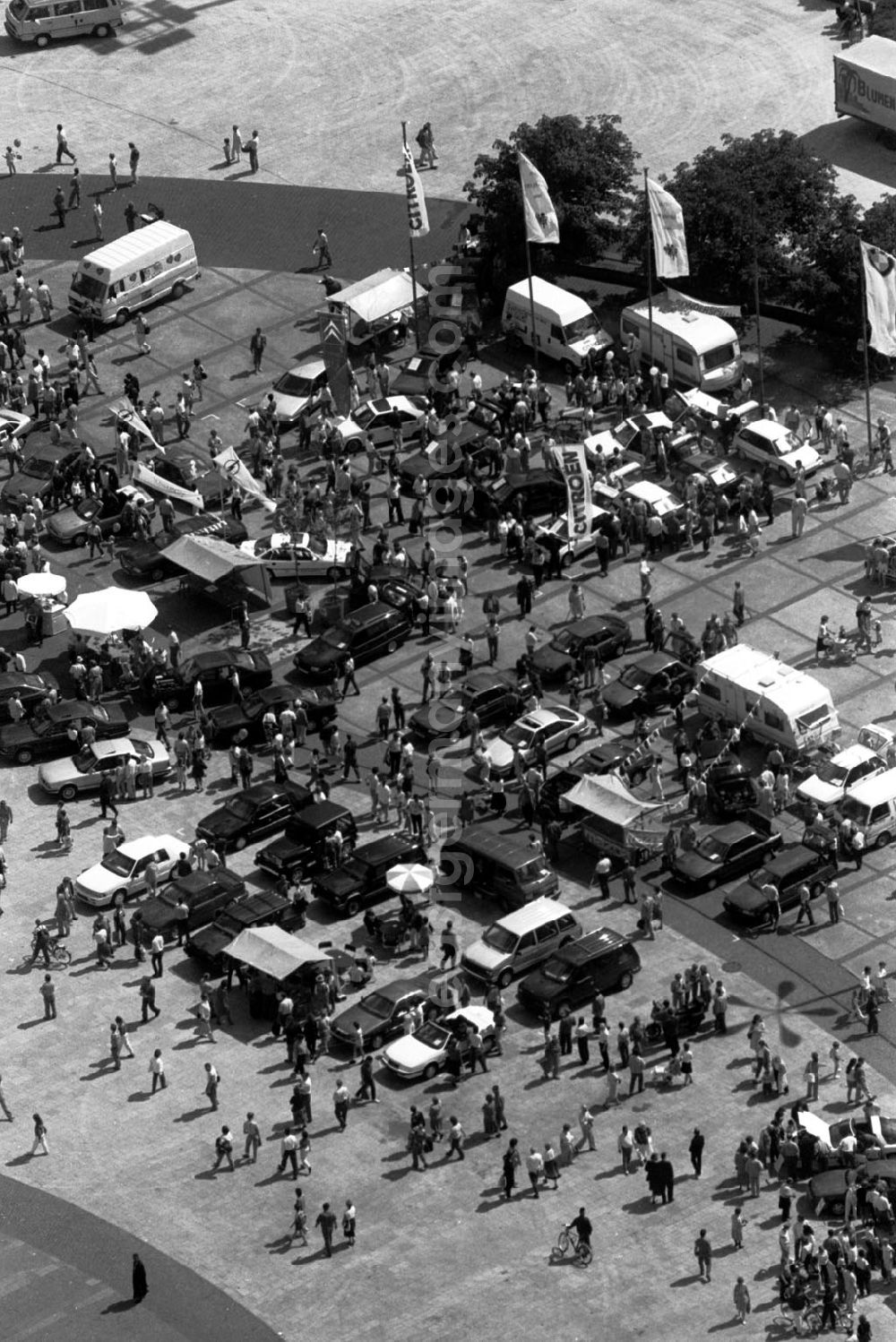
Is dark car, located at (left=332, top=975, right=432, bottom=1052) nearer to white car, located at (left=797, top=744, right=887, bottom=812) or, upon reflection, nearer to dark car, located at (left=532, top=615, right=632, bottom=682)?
white car, located at (left=797, top=744, right=887, bottom=812)

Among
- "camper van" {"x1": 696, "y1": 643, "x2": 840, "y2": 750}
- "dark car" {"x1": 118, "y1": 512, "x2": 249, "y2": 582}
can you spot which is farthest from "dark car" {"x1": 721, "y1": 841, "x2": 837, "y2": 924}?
"dark car" {"x1": 118, "y1": 512, "x2": 249, "y2": 582}

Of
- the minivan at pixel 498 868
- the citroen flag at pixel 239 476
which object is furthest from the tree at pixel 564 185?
the minivan at pixel 498 868

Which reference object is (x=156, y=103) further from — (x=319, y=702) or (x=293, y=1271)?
(x=293, y=1271)

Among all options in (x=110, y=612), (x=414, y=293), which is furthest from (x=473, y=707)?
(x=414, y=293)

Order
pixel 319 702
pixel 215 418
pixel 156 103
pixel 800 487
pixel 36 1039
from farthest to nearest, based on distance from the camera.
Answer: pixel 156 103 → pixel 215 418 → pixel 800 487 → pixel 319 702 → pixel 36 1039

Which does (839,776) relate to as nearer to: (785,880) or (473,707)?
(785,880)

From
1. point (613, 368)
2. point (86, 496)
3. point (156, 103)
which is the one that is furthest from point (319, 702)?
point (156, 103)
